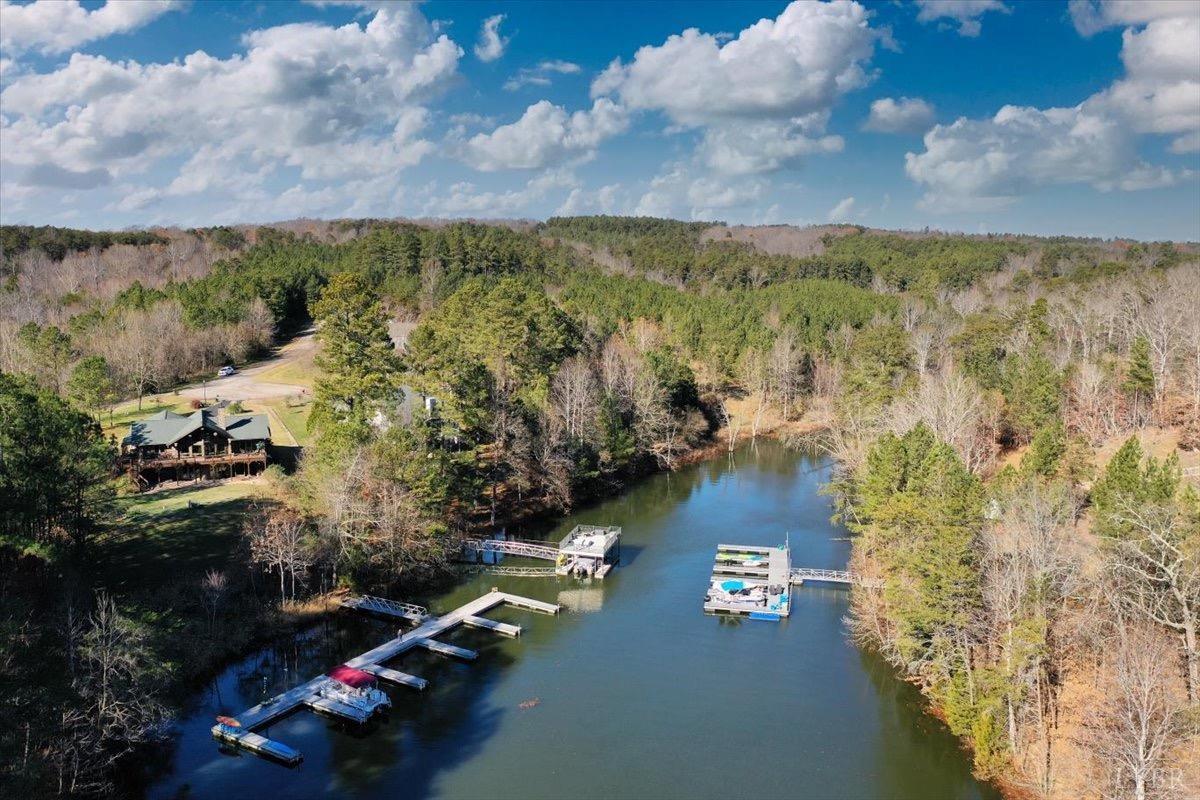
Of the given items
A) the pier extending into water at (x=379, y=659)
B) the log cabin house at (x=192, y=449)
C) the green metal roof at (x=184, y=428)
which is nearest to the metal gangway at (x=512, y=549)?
the pier extending into water at (x=379, y=659)

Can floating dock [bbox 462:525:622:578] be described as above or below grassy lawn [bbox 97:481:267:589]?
below

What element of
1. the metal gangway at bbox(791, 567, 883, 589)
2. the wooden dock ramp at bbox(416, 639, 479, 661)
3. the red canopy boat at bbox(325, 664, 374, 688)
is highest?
the metal gangway at bbox(791, 567, 883, 589)

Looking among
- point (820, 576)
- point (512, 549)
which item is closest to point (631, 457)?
point (512, 549)

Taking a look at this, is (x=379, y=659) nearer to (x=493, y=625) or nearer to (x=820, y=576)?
(x=493, y=625)

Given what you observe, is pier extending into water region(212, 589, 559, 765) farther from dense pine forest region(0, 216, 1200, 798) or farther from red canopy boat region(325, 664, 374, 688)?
dense pine forest region(0, 216, 1200, 798)

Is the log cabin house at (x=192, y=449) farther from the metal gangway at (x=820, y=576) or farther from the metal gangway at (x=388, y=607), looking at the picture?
the metal gangway at (x=820, y=576)

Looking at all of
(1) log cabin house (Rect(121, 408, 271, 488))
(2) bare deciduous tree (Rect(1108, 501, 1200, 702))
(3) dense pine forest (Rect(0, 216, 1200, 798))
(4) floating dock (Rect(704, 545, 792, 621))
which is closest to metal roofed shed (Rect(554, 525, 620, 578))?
(4) floating dock (Rect(704, 545, 792, 621))
